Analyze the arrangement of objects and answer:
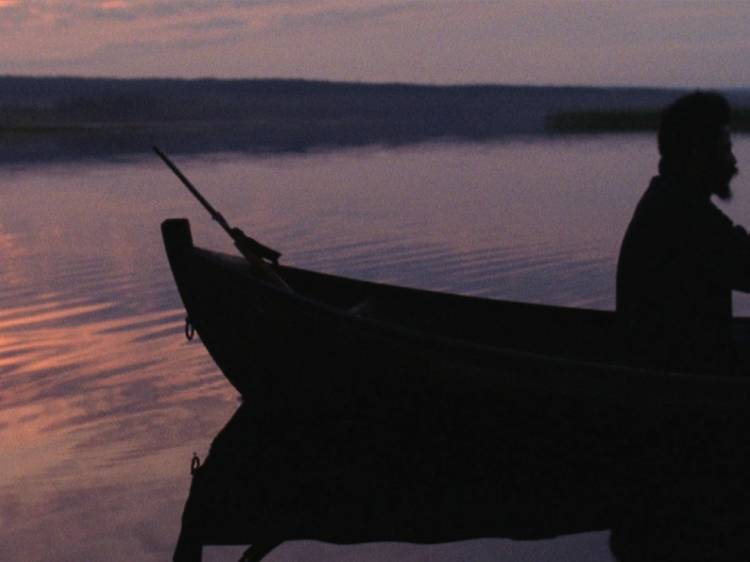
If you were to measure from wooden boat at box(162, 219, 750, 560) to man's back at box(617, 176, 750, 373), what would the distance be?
185 mm

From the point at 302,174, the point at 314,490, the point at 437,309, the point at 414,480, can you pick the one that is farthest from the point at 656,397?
the point at 302,174

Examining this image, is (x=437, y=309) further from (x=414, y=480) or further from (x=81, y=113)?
(x=81, y=113)

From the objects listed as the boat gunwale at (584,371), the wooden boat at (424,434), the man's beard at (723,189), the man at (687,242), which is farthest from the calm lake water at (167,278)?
the man's beard at (723,189)

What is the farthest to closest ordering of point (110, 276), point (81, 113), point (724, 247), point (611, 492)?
point (81, 113)
point (110, 276)
point (611, 492)
point (724, 247)

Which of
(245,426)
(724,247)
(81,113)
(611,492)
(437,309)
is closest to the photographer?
(724,247)

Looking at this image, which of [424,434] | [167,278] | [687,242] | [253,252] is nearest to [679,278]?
[687,242]

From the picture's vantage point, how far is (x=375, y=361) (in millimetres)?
5980

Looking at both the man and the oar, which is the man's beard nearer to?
the man

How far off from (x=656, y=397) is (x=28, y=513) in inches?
119

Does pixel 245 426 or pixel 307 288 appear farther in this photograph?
pixel 307 288

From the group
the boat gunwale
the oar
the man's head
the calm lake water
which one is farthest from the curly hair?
the oar

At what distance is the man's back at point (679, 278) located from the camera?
5066 millimetres

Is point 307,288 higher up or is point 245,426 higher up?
point 307,288

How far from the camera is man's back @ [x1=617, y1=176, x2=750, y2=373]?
5.07m
